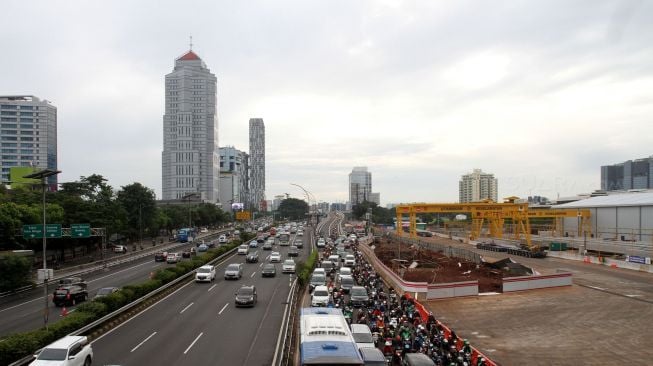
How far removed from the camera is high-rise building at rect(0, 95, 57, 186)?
153 meters

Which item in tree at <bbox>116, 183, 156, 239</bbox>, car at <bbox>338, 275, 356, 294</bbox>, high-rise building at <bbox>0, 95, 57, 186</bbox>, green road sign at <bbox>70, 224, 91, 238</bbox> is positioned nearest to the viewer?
car at <bbox>338, 275, 356, 294</bbox>

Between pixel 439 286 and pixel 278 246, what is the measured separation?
1825 inches

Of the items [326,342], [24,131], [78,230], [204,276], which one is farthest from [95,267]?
[24,131]

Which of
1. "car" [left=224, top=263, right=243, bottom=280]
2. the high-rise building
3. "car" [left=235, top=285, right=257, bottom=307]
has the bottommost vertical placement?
"car" [left=224, top=263, right=243, bottom=280]

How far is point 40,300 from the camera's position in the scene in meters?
31.5

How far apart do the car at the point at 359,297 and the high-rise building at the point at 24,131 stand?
15060cm

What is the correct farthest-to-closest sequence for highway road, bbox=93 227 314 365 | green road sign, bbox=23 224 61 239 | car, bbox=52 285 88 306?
green road sign, bbox=23 224 61 239
car, bbox=52 285 88 306
highway road, bbox=93 227 314 365

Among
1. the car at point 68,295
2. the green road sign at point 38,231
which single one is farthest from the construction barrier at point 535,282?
the green road sign at point 38,231

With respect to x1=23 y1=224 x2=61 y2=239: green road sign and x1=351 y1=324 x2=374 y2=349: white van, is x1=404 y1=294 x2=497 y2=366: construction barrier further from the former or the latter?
x1=23 y1=224 x2=61 y2=239: green road sign

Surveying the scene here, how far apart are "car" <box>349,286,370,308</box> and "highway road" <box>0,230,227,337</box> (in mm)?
16078

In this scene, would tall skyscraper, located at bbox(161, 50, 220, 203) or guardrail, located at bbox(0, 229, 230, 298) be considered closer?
guardrail, located at bbox(0, 229, 230, 298)

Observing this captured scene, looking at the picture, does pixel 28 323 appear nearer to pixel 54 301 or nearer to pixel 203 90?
pixel 54 301

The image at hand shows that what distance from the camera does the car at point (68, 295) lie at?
1117 inches

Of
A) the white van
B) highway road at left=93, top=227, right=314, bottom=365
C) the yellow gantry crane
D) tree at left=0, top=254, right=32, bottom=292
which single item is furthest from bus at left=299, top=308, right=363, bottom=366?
the yellow gantry crane
